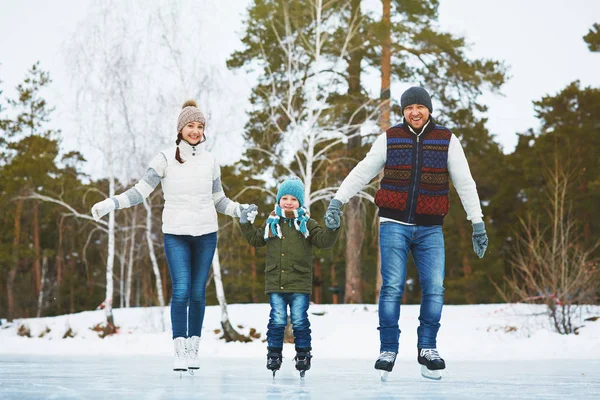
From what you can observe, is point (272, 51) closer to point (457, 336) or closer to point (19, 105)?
point (457, 336)

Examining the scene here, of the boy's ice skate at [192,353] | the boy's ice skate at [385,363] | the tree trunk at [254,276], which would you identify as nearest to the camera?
the boy's ice skate at [385,363]

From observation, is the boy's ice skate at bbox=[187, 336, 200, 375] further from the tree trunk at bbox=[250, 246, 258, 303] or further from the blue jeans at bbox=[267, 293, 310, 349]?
the tree trunk at bbox=[250, 246, 258, 303]

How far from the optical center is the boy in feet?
17.6

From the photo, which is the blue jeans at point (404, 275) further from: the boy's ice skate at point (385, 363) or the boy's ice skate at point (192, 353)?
the boy's ice skate at point (192, 353)

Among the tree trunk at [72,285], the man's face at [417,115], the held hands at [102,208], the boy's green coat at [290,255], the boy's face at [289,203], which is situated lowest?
the tree trunk at [72,285]

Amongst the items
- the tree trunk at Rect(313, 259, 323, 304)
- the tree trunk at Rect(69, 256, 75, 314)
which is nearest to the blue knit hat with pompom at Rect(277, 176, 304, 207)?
the tree trunk at Rect(69, 256, 75, 314)

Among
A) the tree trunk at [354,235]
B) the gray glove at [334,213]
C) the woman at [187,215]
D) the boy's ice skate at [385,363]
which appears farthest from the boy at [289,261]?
the tree trunk at [354,235]

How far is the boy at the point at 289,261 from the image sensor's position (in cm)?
536

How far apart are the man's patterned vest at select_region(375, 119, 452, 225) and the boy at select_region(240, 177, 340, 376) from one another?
0.44m

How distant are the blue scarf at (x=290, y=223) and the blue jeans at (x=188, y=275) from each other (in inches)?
19.3

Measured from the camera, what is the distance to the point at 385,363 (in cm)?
499

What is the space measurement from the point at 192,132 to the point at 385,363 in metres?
2.15

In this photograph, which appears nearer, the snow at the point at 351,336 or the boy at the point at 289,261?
the boy at the point at 289,261

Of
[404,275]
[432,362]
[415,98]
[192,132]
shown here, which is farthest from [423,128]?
[192,132]
